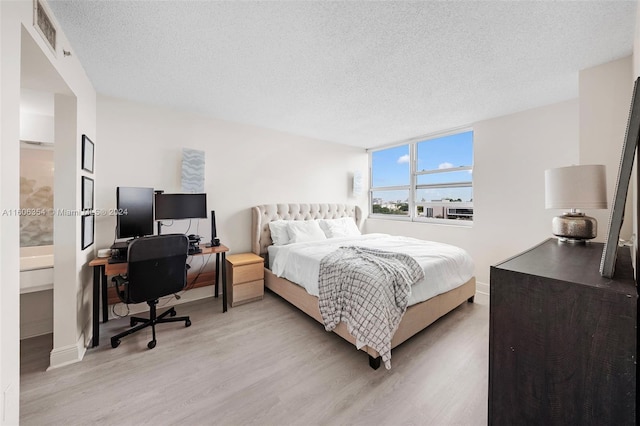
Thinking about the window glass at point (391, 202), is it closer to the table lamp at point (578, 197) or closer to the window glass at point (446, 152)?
the window glass at point (446, 152)

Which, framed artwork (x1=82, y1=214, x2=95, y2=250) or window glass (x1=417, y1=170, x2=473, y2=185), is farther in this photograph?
window glass (x1=417, y1=170, x2=473, y2=185)

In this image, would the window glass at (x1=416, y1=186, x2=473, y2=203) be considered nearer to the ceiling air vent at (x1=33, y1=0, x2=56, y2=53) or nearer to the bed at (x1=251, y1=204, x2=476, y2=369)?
the bed at (x1=251, y1=204, x2=476, y2=369)

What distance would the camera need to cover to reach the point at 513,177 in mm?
3117

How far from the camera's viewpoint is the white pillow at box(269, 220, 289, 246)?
351 centimetres

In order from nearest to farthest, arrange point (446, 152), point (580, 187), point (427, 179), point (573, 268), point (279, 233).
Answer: point (573, 268) < point (580, 187) < point (279, 233) < point (446, 152) < point (427, 179)

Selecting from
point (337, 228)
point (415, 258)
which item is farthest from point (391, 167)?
point (415, 258)

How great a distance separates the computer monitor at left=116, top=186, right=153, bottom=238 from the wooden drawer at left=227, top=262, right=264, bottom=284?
99 cm

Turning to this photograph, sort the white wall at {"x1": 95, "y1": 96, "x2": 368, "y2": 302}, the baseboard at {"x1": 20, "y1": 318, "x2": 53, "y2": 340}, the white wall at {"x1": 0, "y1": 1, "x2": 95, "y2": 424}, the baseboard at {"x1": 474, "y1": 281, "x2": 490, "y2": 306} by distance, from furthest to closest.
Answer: the baseboard at {"x1": 474, "y1": 281, "x2": 490, "y2": 306} < the white wall at {"x1": 95, "y1": 96, "x2": 368, "y2": 302} < the baseboard at {"x1": 20, "y1": 318, "x2": 53, "y2": 340} < the white wall at {"x1": 0, "y1": 1, "x2": 95, "y2": 424}

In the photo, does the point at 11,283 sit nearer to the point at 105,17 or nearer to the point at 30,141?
the point at 105,17

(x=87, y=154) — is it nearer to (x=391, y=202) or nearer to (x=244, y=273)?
(x=244, y=273)

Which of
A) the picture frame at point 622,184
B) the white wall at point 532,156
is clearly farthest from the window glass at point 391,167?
the picture frame at point 622,184

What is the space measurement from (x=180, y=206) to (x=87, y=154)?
0.92m

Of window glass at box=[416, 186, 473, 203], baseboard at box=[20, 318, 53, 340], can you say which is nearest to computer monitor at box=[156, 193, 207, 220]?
baseboard at box=[20, 318, 53, 340]

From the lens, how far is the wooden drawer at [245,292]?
2987 mm
